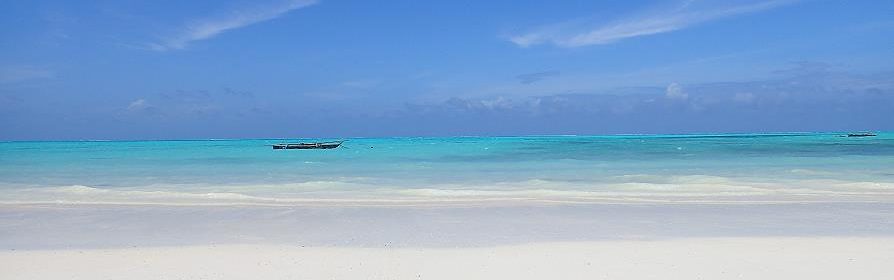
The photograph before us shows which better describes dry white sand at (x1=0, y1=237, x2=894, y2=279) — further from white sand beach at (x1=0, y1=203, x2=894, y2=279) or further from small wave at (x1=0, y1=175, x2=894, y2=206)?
small wave at (x1=0, y1=175, x2=894, y2=206)

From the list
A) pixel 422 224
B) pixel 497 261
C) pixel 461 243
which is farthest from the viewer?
pixel 422 224

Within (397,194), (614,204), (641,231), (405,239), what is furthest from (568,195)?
(405,239)

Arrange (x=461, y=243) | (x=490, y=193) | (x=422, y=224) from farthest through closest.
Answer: (x=490, y=193), (x=422, y=224), (x=461, y=243)

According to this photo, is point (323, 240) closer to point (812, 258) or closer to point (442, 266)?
point (442, 266)

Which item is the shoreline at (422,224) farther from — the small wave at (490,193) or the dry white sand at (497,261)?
the small wave at (490,193)

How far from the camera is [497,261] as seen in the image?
22.1 ft

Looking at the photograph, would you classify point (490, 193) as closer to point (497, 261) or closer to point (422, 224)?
point (422, 224)

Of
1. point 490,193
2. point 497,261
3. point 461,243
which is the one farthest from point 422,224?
point 490,193

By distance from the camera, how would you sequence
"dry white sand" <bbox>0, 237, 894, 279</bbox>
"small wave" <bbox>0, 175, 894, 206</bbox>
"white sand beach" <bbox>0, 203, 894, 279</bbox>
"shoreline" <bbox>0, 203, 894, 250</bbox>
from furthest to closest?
1. "small wave" <bbox>0, 175, 894, 206</bbox>
2. "shoreline" <bbox>0, 203, 894, 250</bbox>
3. "white sand beach" <bbox>0, 203, 894, 279</bbox>
4. "dry white sand" <bbox>0, 237, 894, 279</bbox>

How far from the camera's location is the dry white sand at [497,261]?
6191mm

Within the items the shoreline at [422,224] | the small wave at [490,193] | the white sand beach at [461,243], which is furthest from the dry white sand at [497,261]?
the small wave at [490,193]

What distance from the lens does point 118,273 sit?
6.34 metres

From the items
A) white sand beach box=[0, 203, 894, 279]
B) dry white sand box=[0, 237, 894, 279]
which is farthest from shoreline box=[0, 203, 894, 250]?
dry white sand box=[0, 237, 894, 279]

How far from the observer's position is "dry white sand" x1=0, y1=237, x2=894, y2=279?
6191 millimetres
